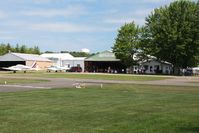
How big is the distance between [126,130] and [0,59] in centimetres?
11619

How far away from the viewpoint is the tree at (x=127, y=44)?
109688 mm

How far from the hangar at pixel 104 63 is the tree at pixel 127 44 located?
21.6 ft

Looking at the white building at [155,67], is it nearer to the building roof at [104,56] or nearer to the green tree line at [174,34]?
the green tree line at [174,34]

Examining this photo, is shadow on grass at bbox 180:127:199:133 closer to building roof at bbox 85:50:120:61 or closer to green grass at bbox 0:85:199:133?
green grass at bbox 0:85:199:133

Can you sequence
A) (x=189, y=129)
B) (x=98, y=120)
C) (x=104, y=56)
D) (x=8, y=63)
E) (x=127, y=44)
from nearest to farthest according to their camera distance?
1. (x=189, y=129)
2. (x=98, y=120)
3. (x=127, y=44)
4. (x=104, y=56)
5. (x=8, y=63)

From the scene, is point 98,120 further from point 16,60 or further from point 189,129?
point 16,60

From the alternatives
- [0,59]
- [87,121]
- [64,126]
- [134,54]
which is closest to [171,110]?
[87,121]

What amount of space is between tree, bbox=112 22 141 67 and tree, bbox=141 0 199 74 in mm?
8743

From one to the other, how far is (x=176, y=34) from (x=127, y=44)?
18.6 metres

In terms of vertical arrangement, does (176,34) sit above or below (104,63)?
above

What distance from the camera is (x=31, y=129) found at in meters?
11.6

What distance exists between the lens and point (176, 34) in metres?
94.4

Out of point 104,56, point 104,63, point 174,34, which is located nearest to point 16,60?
point 104,56

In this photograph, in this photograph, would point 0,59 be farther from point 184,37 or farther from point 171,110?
point 171,110
